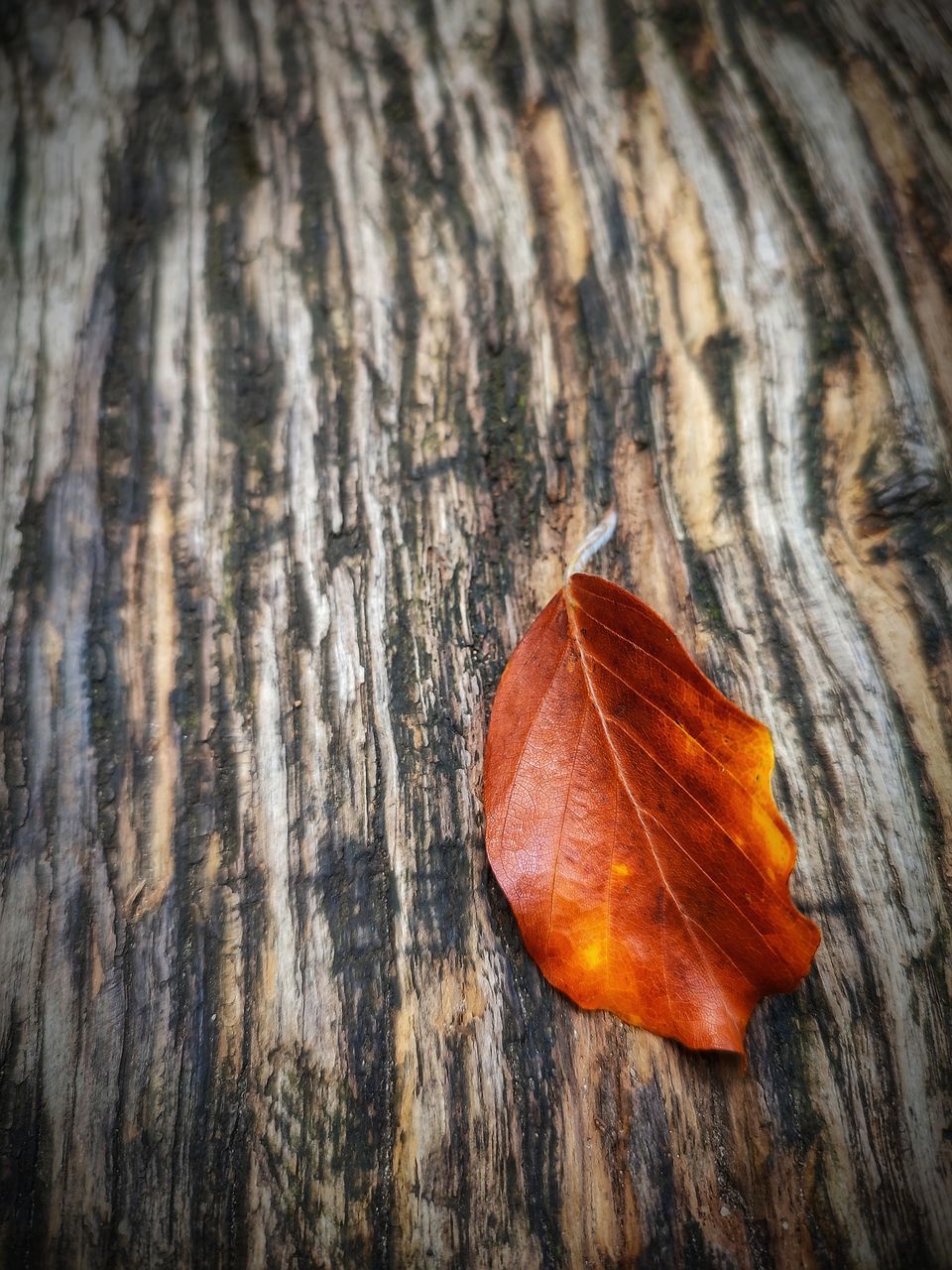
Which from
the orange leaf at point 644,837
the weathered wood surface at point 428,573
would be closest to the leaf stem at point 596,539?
the weathered wood surface at point 428,573

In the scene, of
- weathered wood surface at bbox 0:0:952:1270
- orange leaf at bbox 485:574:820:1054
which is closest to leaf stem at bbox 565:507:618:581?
weathered wood surface at bbox 0:0:952:1270

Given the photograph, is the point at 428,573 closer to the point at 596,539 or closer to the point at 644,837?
the point at 596,539

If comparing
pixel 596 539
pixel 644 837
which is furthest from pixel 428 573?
pixel 644 837

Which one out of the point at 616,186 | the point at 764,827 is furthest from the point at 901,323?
the point at 764,827

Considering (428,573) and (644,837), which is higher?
(428,573)

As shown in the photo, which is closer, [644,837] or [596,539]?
[644,837]

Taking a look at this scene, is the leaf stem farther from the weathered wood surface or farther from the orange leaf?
the orange leaf

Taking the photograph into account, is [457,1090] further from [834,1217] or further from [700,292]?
[700,292]
